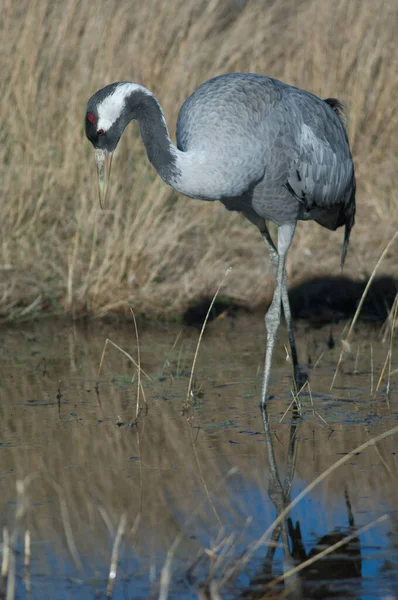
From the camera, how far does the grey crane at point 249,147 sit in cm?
495

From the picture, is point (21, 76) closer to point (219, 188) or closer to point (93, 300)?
point (93, 300)

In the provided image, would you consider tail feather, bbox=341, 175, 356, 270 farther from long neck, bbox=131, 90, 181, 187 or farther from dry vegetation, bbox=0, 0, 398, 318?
long neck, bbox=131, 90, 181, 187

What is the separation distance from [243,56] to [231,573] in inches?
246

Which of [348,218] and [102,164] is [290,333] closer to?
[348,218]

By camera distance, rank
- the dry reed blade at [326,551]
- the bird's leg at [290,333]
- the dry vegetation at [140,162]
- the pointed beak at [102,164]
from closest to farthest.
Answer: the dry reed blade at [326,551] < the pointed beak at [102,164] < the bird's leg at [290,333] < the dry vegetation at [140,162]

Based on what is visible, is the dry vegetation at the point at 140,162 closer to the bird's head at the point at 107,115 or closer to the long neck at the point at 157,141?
the bird's head at the point at 107,115

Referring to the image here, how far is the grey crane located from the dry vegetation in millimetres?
1359

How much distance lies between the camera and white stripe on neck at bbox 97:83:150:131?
498 centimetres

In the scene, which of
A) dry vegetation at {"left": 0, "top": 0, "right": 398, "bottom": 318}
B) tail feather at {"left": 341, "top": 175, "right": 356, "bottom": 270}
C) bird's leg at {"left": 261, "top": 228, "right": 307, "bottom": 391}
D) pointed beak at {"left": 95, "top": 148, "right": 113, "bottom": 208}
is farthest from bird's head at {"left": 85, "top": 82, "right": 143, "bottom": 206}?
dry vegetation at {"left": 0, "top": 0, "right": 398, "bottom": 318}

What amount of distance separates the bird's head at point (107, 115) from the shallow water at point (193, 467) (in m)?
1.22

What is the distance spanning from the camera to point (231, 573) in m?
3.18

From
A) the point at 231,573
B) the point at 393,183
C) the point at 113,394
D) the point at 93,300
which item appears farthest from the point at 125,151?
the point at 231,573

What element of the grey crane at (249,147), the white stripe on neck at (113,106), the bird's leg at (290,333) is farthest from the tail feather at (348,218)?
the white stripe on neck at (113,106)

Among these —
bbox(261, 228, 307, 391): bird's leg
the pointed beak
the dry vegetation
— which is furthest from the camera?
the dry vegetation
